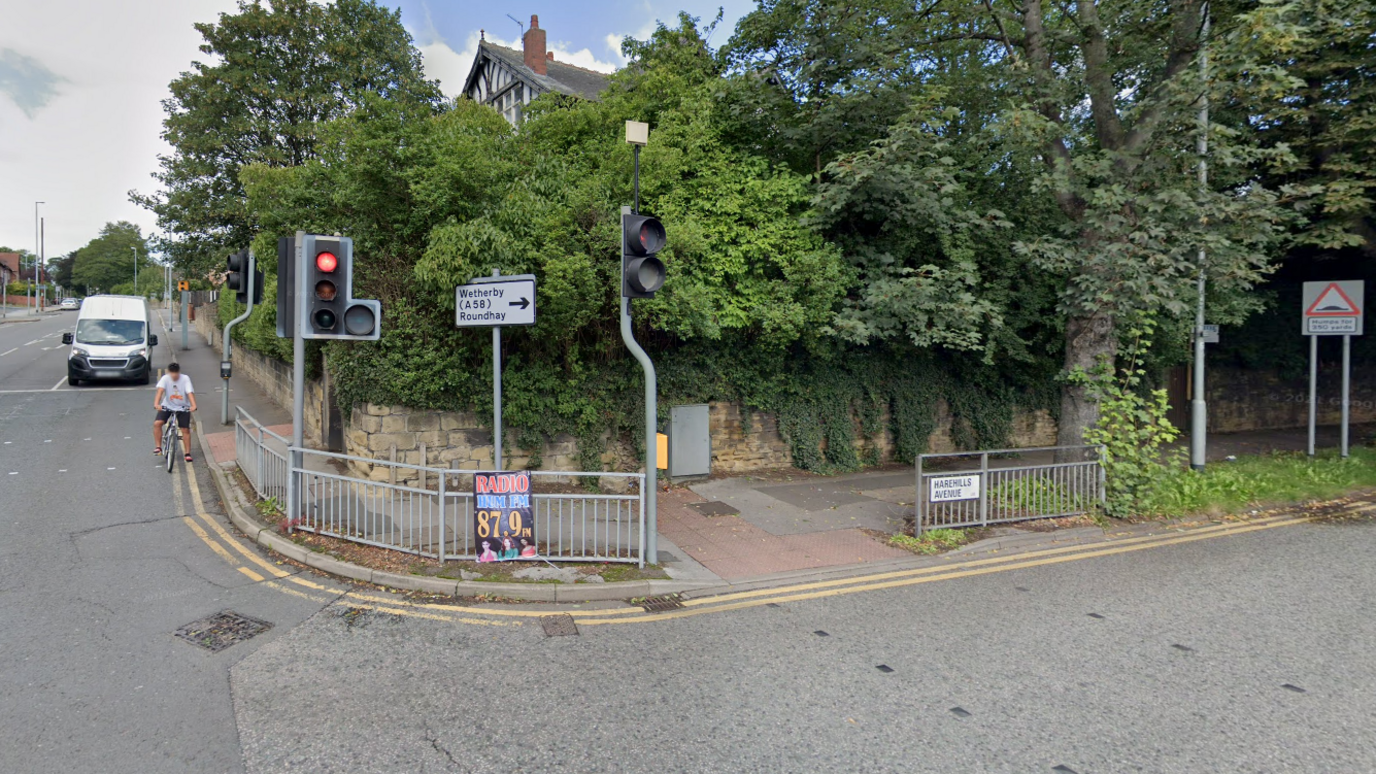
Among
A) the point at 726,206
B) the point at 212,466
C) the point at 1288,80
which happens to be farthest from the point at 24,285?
the point at 1288,80

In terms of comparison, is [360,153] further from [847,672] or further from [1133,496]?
[1133,496]

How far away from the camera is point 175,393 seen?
11164 mm

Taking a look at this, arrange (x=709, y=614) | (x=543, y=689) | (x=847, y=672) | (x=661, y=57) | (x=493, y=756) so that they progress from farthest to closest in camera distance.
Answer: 1. (x=661, y=57)
2. (x=709, y=614)
3. (x=847, y=672)
4. (x=543, y=689)
5. (x=493, y=756)

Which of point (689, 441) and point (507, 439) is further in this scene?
point (689, 441)

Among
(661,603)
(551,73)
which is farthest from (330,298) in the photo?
(551,73)

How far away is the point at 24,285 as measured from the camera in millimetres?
85938

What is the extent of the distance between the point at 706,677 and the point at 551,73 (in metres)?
29.3

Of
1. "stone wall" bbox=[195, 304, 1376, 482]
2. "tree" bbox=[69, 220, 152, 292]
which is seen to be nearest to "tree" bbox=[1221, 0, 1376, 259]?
"stone wall" bbox=[195, 304, 1376, 482]

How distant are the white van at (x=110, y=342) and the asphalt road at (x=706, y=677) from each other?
14901mm

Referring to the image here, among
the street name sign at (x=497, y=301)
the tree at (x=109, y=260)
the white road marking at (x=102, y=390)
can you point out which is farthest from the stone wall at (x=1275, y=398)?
the tree at (x=109, y=260)

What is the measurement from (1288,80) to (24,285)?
4587 inches

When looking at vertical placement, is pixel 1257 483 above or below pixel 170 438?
below

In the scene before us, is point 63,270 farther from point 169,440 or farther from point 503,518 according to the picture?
point 503,518

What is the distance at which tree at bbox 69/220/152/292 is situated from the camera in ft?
307
